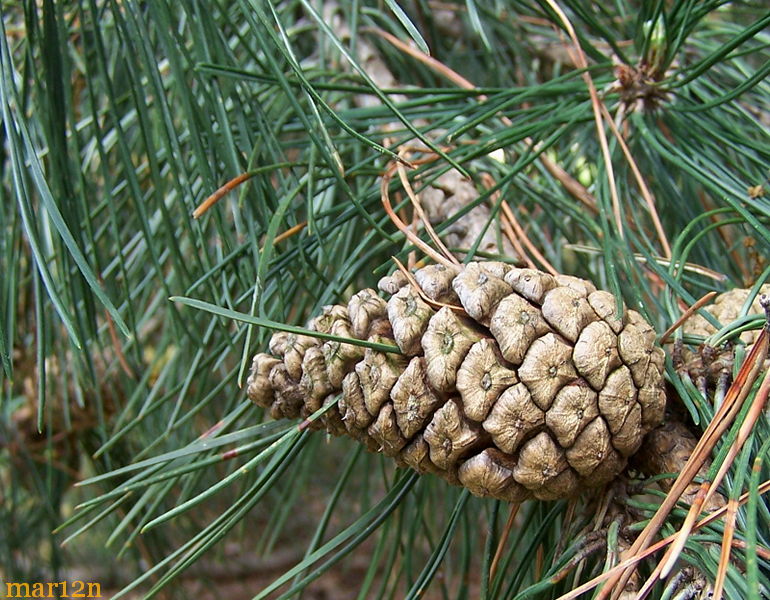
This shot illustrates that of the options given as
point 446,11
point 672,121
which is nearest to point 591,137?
point 672,121

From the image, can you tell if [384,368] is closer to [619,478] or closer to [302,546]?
[619,478]

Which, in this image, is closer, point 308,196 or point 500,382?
point 500,382

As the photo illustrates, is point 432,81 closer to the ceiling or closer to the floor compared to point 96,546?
closer to the ceiling
